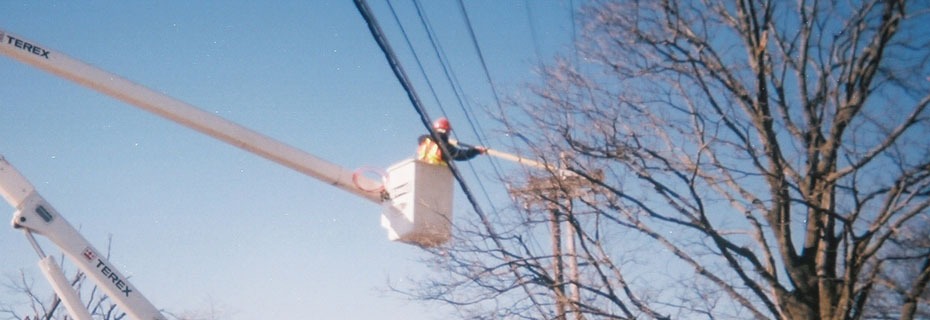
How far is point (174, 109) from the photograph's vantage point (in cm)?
651

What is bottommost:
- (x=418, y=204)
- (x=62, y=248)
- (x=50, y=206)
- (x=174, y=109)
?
(x=62, y=248)

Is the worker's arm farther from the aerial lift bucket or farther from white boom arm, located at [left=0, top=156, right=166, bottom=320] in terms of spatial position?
white boom arm, located at [left=0, top=156, right=166, bottom=320]

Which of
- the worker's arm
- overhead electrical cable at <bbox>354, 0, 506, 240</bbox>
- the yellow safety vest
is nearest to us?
overhead electrical cable at <bbox>354, 0, 506, 240</bbox>

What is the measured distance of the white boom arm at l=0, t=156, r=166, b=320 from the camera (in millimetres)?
6504

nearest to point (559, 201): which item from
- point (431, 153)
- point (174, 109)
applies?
point (431, 153)

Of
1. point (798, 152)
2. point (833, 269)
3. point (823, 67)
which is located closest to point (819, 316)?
point (833, 269)

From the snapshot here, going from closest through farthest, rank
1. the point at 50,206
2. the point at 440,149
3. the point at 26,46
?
the point at 26,46 < the point at 50,206 < the point at 440,149

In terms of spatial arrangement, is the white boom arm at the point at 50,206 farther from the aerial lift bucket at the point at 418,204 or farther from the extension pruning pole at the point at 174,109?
the aerial lift bucket at the point at 418,204

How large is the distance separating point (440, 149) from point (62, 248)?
365 cm

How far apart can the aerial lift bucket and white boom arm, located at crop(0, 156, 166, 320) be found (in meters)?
2.50

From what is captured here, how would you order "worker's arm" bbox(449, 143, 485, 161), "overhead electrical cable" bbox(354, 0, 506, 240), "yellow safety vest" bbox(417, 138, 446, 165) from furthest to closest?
"worker's arm" bbox(449, 143, 485, 161), "yellow safety vest" bbox(417, 138, 446, 165), "overhead electrical cable" bbox(354, 0, 506, 240)

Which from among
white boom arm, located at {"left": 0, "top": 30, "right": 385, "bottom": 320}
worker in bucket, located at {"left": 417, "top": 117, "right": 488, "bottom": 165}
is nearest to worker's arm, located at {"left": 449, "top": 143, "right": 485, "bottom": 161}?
worker in bucket, located at {"left": 417, "top": 117, "right": 488, "bottom": 165}

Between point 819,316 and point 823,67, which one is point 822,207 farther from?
point 823,67

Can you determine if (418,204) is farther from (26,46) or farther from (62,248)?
(26,46)
